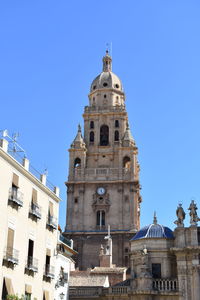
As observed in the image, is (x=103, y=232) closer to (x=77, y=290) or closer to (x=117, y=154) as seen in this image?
(x=117, y=154)

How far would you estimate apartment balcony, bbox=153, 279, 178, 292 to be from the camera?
4647 cm

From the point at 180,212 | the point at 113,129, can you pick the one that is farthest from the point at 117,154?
the point at 180,212

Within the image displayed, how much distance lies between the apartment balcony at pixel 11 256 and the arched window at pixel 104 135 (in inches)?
1917

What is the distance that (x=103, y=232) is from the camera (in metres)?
70.7

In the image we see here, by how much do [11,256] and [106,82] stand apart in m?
56.8

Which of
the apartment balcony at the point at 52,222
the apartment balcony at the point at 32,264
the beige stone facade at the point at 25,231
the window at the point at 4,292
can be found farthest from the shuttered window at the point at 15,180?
the window at the point at 4,292

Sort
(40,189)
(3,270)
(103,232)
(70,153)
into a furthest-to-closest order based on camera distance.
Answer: (70,153)
(103,232)
(40,189)
(3,270)

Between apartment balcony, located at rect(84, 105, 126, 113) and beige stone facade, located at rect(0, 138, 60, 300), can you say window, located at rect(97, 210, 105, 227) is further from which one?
beige stone facade, located at rect(0, 138, 60, 300)

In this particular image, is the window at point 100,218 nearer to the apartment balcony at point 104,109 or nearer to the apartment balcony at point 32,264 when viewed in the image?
the apartment balcony at point 104,109

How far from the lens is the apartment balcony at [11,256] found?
97.7 feet

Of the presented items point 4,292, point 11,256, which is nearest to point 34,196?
point 11,256

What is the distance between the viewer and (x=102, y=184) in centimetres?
7338

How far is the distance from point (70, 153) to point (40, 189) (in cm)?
4048

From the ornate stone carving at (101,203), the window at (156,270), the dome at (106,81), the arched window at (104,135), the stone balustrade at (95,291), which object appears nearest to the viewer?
the stone balustrade at (95,291)
